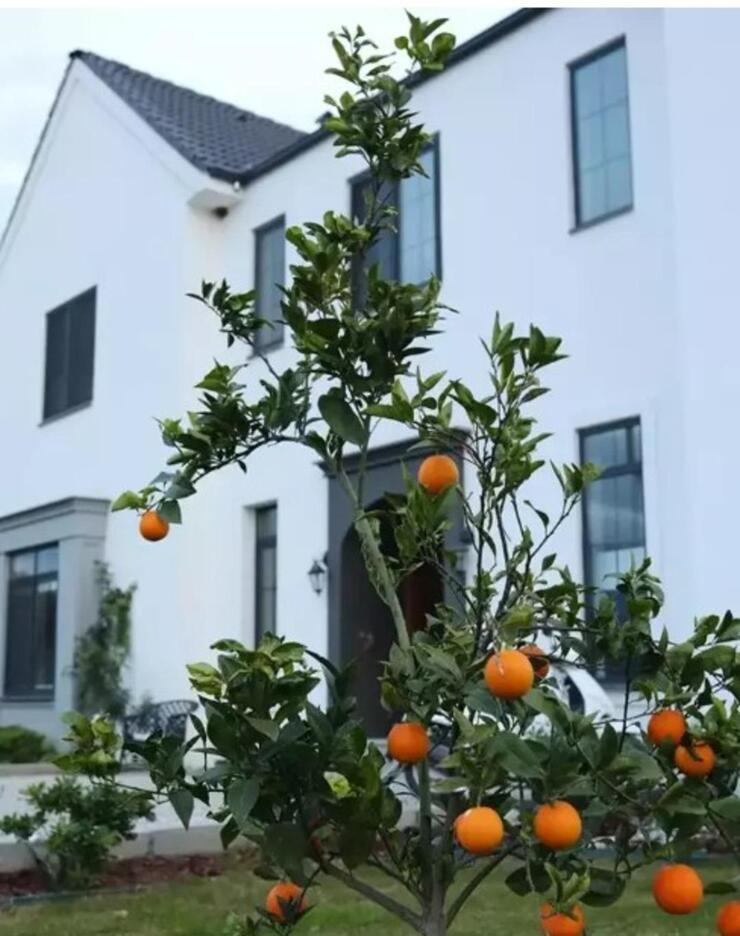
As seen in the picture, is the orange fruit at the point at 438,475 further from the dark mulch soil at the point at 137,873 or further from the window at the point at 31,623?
the window at the point at 31,623

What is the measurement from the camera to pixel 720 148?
9.74 metres

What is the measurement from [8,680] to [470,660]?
17679 mm

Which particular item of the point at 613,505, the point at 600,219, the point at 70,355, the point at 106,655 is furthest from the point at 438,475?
the point at 70,355

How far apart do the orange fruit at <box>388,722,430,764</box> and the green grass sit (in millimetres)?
3892

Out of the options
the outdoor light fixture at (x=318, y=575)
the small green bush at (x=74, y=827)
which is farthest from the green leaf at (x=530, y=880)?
the outdoor light fixture at (x=318, y=575)

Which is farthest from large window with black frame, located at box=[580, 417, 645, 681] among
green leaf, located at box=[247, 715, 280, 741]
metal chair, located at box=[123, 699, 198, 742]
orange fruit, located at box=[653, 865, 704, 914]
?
green leaf, located at box=[247, 715, 280, 741]

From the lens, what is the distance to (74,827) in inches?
285

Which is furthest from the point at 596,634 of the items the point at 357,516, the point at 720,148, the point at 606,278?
the point at 606,278

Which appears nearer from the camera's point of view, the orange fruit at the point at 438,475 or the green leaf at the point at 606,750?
the green leaf at the point at 606,750

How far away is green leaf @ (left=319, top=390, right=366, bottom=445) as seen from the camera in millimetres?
2645

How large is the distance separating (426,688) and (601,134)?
32.2 feet

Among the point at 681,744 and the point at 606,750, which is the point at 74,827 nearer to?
the point at 681,744

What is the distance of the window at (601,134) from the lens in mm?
11141

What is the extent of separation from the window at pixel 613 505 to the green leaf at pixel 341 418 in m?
7.94
